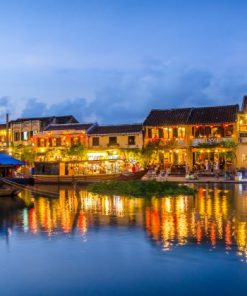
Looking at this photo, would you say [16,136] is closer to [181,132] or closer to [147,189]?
[181,132]

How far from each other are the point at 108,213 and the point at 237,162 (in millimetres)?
38913

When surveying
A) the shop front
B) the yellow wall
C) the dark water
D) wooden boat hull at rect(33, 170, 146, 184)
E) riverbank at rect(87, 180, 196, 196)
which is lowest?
the dark water

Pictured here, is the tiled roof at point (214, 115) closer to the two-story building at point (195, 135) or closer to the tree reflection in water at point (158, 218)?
the two-story building at point (195, 135)

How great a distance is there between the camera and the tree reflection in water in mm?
19922

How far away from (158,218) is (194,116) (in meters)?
44.6

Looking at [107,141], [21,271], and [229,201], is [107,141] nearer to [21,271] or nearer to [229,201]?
[229,201]

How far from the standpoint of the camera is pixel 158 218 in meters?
25.8

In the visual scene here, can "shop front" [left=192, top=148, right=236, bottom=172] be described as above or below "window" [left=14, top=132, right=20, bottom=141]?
below

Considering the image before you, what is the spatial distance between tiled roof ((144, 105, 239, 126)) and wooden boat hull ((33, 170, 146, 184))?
13700 millimetres

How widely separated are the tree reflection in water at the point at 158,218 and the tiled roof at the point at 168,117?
3272 cm

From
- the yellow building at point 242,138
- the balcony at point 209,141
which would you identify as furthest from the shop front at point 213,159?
the yellow building at point 242,138

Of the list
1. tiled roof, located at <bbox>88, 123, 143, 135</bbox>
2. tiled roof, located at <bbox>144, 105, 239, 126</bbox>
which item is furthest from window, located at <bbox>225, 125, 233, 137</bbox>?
tiled roof, located at <bbox>88, 123, 143, 135</bbox>

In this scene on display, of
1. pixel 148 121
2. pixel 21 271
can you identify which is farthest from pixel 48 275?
pixel 148 121

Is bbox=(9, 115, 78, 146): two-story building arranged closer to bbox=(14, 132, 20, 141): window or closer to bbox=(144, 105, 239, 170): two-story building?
bbox=(14, 132, 20, 141): window
